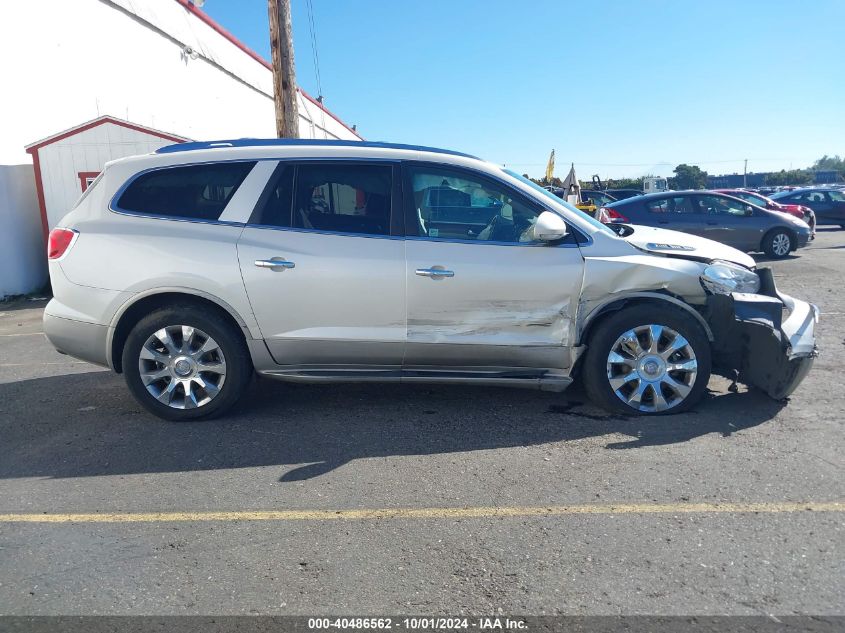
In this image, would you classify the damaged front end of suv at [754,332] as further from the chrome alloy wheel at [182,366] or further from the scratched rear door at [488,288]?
the chrome alloy wheel at [182,366]

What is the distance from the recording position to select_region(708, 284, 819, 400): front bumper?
476cm

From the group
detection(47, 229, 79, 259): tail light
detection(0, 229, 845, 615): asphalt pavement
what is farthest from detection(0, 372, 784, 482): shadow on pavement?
detection(47, 229, 79, 259): tail light

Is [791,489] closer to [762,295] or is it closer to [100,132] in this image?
[762,295]

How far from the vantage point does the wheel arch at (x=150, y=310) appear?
4.93m

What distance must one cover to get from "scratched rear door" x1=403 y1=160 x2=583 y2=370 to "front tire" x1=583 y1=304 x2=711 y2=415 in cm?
28

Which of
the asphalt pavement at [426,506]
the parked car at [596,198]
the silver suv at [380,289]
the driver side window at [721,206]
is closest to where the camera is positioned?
the asphalt pavement at [426,506]

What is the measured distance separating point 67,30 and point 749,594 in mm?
15260

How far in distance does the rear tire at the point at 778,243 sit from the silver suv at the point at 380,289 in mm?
10660

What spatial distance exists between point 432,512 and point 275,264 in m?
2.12

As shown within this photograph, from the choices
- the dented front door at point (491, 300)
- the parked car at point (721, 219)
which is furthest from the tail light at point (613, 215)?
the dented front door at point (491, 300)

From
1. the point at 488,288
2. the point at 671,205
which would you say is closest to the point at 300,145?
the point at 488,288

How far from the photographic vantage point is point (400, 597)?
294 centimetres

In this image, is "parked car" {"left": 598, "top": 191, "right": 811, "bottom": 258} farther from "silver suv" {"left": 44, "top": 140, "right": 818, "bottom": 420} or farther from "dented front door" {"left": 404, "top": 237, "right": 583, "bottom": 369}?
"dented front door" {"left": 404, "top": 237, "right": 583, "bottom": 369}

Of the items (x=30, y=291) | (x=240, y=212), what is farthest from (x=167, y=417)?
(x=30, y=291)
